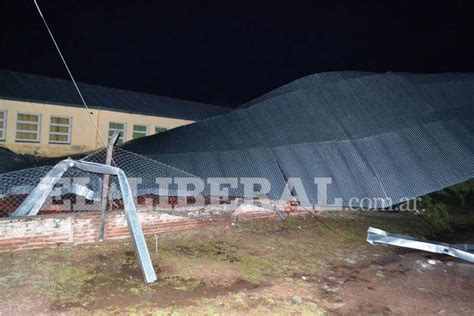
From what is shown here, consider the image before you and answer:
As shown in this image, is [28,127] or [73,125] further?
[73,125]

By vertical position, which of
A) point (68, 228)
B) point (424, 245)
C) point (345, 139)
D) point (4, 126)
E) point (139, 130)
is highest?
point (139, 130)

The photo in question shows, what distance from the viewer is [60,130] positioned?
14031mm

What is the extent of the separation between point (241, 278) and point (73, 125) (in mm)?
11609

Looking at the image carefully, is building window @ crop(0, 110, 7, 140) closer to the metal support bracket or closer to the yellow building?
the yellow building

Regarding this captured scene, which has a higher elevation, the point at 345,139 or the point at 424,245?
the point at 345,139

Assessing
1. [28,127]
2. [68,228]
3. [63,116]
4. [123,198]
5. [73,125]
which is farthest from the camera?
[73,125]

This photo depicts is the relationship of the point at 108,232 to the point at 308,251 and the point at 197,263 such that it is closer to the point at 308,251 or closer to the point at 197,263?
the point at 197,263

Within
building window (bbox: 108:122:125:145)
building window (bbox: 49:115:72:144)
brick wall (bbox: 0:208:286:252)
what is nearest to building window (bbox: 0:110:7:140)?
building window (bbox: 49:115:72:144)

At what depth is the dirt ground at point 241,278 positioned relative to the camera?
379 centimetres

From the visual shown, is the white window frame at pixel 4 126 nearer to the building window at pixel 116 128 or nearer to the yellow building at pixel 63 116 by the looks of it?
the yellow building at pixel 63 116

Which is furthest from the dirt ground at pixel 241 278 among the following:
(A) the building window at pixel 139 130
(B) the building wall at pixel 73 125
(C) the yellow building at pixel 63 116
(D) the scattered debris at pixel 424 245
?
(A) the building window at pixel 139 130

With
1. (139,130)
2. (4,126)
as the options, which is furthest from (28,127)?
(139,130)

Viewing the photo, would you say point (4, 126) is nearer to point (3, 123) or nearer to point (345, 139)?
point (3, 123)

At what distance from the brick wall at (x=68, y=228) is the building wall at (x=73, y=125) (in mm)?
9543
